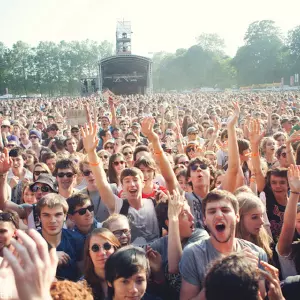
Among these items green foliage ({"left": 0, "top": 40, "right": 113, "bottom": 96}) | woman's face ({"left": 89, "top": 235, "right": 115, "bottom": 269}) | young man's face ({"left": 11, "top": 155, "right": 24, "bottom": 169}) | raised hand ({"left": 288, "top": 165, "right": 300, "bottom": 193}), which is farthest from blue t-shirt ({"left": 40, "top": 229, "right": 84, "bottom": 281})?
green foliage ({"left": 0, "top": 40, "right": 113, "bottom": 96})

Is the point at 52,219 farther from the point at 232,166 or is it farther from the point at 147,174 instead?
the point at 232,166

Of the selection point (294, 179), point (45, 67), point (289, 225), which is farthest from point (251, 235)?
point (45, 67)

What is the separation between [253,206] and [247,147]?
2183mm

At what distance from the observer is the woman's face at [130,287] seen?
7.84 feet

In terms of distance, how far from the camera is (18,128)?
909 centimetres

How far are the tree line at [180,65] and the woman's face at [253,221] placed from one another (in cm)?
6513

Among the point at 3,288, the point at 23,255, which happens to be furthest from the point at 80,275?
the point at 23,255

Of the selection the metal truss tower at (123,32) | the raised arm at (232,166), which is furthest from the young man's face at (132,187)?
the metal truss tower at (123,32)

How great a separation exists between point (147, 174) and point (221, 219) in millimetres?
1648

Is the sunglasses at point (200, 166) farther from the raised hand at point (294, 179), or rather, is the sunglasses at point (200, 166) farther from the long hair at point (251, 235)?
the raised hand at point (294, 179)

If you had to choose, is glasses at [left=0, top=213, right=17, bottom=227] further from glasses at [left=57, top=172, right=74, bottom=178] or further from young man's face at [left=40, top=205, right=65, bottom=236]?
glasses at [left=57, top=172, right=74, bottom=178]

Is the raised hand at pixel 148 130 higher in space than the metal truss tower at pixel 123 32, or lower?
lower

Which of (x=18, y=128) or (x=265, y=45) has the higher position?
(x=265, y=45)

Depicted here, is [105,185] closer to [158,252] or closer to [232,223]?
[158,252]
